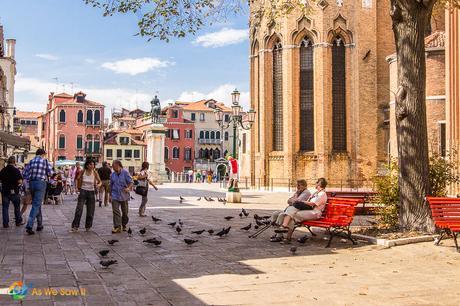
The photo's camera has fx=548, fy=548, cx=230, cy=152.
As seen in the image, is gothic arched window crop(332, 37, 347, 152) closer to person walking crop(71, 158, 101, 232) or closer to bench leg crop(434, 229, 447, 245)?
person walking crop(71, 158, 101, 232)

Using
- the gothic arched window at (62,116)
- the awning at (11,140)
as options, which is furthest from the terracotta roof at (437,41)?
the gothic arched window at (62,116)

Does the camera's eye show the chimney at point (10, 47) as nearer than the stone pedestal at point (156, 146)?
No

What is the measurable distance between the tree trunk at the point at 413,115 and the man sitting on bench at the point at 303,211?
1.61 meters

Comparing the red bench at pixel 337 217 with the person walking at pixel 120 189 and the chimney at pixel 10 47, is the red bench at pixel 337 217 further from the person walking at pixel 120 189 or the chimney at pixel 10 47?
the chimney at pixel 10 47

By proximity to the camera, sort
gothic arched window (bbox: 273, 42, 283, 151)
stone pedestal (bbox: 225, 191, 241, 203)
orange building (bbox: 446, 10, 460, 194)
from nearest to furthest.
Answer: orange building (bbox: 446, 10, 460, 194), stone pedestal (bbox: 225, 191, 241, 203), gothic arched window (bbox: 273, 42, 283, 151)

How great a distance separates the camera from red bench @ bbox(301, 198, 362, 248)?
32.6ft

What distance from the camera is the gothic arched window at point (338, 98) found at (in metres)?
33.0

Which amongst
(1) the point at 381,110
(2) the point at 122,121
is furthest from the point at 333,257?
(2) the point at 122,121

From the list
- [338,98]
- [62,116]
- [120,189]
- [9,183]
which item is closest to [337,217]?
[120,189]

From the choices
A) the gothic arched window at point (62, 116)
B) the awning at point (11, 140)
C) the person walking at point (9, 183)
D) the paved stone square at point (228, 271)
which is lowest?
the paved stone square at point (228, 271)

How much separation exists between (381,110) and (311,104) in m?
4.39

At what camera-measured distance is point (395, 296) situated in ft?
19.8

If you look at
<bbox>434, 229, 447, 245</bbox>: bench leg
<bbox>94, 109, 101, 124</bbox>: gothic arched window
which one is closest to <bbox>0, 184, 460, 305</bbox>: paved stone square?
<bbox>434, 229, 447, 245</bbox>: bench leg

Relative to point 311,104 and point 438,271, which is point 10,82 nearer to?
point 311,104
